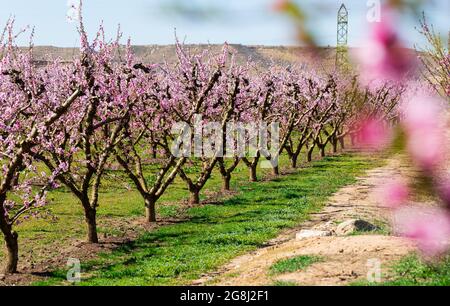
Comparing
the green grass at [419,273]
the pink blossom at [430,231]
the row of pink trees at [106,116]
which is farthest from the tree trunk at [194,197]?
the pink blossom at [430,231]

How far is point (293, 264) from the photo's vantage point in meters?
10.2

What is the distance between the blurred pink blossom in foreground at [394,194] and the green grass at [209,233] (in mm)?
9497

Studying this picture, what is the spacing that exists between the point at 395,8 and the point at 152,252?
1323 cm

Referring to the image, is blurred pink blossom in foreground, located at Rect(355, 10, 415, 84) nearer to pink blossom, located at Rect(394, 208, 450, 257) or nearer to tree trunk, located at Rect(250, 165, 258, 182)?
pink blossom, located at Rect(394, 208, 450, 257)

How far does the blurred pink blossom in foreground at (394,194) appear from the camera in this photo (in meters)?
1.44

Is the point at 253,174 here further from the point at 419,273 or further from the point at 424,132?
the point at 424,132

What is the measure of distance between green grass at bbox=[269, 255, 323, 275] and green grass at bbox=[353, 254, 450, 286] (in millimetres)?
1658

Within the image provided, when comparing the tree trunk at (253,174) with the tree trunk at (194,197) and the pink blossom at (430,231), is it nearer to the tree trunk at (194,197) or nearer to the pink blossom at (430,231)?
the tree trunk at (194,197)

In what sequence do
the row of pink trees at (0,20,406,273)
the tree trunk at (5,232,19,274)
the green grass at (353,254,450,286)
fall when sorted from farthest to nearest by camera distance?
the row of pink trees at (0,20,406,273) → the tree trunk at (5,232,19,274) → the green grass at (353,254,450,286)

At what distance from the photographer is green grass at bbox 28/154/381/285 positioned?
11633 millimetres

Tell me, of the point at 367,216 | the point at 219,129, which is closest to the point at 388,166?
the point at 219,129

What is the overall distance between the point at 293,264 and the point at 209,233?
5.91 m

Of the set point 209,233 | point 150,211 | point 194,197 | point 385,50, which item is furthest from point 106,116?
point 385,50

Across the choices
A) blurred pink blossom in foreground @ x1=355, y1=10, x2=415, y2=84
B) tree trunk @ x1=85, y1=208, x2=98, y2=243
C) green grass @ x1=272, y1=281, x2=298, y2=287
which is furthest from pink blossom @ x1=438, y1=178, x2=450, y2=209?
tree trunk @ x1=85, y1=208, x2=98, y2=243
